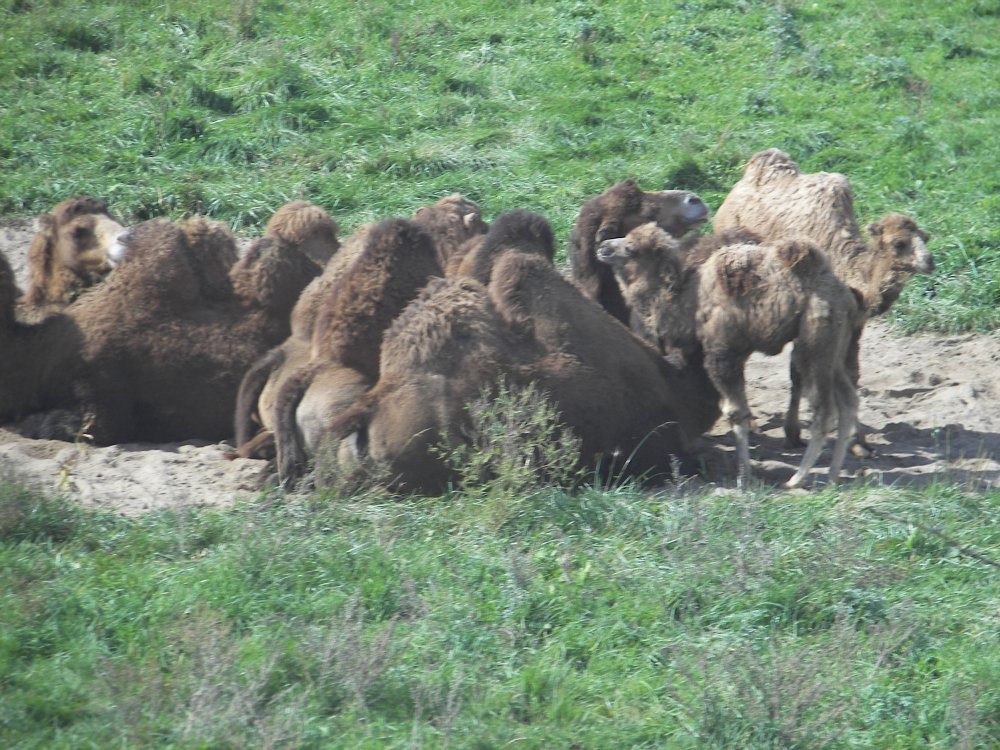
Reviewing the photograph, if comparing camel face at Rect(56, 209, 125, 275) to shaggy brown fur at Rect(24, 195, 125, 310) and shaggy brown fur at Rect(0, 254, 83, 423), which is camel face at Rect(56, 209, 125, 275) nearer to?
shaggy brown fur at Rect(24, 195, 125, 310)

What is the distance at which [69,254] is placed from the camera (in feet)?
29.5

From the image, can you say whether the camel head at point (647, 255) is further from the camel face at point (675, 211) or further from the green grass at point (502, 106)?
the green grass at point (502, 106)

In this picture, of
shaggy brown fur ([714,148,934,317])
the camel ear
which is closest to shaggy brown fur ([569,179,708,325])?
the camel ear

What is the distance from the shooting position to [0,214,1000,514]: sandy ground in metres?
7.25

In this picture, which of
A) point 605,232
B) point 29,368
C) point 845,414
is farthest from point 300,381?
point 845,414

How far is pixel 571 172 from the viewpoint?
12.8 meters

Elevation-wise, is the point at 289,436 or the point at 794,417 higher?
the point at 289,436

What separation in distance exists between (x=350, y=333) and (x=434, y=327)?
57 centimetres

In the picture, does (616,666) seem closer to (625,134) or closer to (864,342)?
(864,342)

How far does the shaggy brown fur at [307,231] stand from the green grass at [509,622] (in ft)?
8.31

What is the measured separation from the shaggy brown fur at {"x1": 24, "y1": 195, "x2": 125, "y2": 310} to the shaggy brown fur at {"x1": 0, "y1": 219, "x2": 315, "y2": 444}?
0.36 m

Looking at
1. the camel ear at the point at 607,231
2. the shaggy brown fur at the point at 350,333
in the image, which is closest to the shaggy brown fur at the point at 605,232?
the camel ear at the point at 607,231

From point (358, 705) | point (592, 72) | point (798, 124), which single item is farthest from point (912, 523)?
point (592, 72)

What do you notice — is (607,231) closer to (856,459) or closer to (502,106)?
(856,459)
